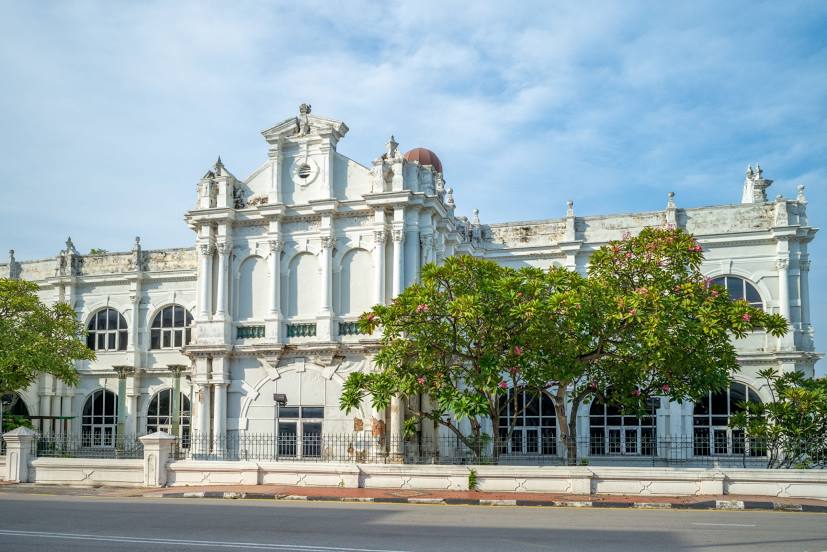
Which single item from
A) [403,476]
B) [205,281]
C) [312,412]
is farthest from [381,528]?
[205,281]

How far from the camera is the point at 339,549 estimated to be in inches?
447

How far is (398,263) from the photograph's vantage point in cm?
2639

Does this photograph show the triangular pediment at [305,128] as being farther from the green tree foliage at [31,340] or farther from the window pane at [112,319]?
the window pane at [112,319]

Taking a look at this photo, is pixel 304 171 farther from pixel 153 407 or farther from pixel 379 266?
pixel 153 407

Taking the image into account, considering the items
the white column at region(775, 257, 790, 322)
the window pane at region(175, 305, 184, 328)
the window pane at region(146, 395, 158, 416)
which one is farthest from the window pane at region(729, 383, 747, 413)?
the window pane at region(146, 395, 158, 416)

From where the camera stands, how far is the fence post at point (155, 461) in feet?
72.3

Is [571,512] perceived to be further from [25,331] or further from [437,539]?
[25,331]

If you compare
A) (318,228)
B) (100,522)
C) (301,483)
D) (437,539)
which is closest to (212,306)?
(318,228)

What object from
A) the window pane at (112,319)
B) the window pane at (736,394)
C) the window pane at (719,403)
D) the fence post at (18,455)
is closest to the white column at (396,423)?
the fence post at (18,455)

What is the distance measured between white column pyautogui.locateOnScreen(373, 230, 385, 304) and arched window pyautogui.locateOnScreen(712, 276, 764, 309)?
40.6 ft

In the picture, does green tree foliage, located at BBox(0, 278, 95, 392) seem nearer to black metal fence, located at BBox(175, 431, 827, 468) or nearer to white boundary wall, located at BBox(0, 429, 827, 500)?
black metal fence, located at BBox(175, 431, 827, 468)

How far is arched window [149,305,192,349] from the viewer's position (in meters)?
36.3

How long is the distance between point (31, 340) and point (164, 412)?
7969 mm

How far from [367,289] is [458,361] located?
4712 millimetres
